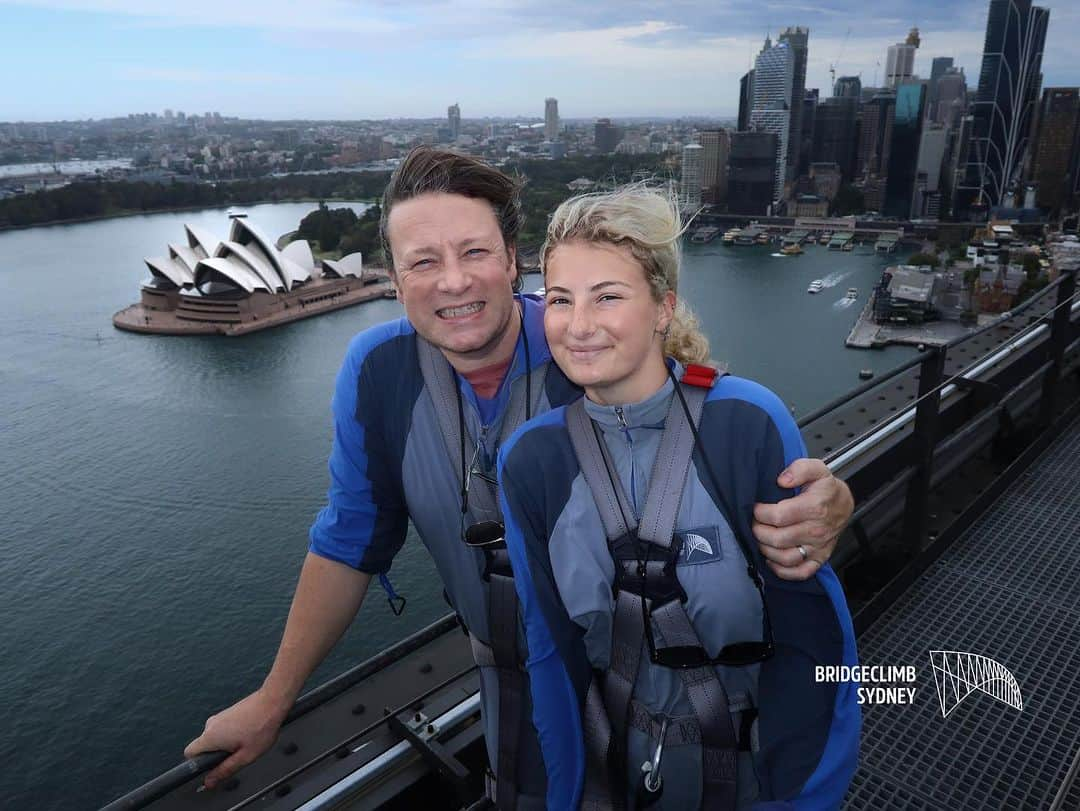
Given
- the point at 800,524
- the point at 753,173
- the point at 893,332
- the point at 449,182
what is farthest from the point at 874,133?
the point at 800,524

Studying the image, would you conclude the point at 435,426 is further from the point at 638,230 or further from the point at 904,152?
the point at 904,152

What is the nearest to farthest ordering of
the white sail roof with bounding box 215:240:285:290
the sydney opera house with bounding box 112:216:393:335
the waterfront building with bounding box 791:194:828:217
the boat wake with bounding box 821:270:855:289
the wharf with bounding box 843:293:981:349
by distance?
1. the wharf with bounding box 843:293:981:349
2. the sydney opera house with bounding box 112:216:393:335
3. the white sail roof with bounding box 215:240:285:290
4. the boat wake with bounding box 821:270:855:289
5. the waterfront building with bounding box 791:194:828:217

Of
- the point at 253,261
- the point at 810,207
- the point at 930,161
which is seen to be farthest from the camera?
the point at 930,161

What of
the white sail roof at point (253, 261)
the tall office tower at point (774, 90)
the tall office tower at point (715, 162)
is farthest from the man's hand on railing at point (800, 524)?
the tall office tower at point (774, 90)

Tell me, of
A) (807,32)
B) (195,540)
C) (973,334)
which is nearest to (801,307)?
(195,540)

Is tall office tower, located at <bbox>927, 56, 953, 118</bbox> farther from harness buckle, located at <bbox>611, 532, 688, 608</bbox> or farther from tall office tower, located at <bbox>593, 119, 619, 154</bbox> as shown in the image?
harness buckle, located at <bbox>611, 532, 688, 608</bbox>

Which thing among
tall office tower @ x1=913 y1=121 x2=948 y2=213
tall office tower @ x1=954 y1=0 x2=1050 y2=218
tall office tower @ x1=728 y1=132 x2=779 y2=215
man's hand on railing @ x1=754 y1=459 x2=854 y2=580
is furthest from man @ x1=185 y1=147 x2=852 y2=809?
tall office tower @ x1=913 y1=121 x2=948 y2=213

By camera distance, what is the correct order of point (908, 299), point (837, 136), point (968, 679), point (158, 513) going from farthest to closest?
point (837, 136), point (908, 299), point (158, 513), point (968, 679)
